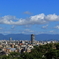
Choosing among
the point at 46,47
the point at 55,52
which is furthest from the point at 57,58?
the point at 46,47

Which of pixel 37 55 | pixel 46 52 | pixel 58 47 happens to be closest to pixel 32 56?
pixel 37 55

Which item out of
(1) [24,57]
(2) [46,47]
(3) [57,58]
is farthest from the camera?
(2) [46,47]

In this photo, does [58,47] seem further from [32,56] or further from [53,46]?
[32,56]

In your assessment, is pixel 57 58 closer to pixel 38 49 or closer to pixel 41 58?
pixel 41 58

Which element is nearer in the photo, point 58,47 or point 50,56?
point 50,56

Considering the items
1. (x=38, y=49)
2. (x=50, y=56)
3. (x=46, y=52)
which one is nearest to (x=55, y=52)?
(x=50, y=56)

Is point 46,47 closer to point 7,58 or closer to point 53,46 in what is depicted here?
point 53,46

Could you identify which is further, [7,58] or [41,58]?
[7,58]

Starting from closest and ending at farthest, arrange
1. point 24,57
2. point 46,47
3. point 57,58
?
point 57,58
point 24,57
point 46,47
